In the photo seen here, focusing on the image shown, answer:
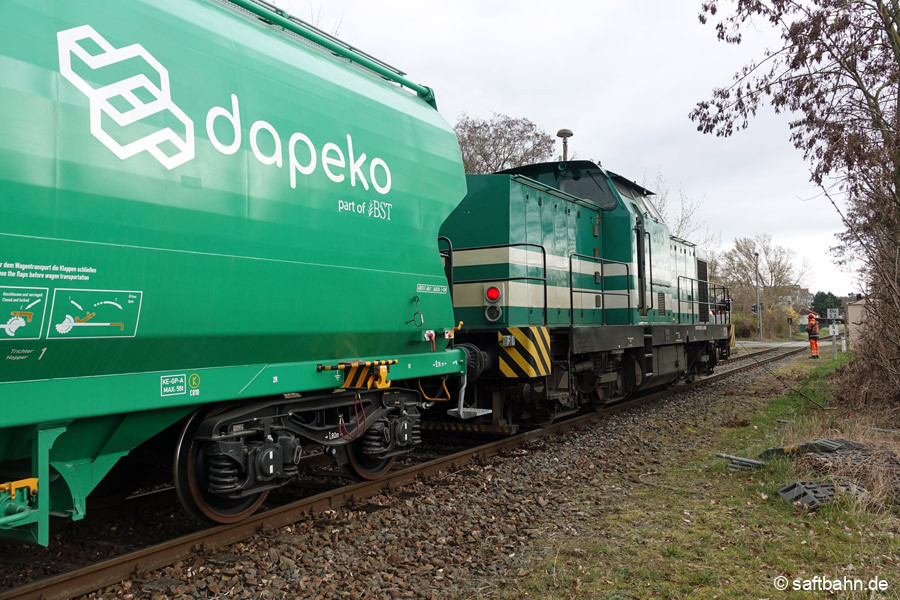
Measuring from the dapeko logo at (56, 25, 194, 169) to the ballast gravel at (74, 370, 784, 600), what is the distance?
7.98 feet

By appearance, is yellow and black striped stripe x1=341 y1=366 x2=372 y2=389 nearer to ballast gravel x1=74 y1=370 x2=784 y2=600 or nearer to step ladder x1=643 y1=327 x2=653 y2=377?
ballast gravel x1=74 y1=370 x2=784 y2=600

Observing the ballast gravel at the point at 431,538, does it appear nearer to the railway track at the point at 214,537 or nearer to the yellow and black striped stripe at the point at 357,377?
the railway track at the point at 214,537

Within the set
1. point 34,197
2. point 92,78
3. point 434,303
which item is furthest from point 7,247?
point 434,303

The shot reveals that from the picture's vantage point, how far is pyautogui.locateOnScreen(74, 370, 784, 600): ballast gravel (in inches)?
145

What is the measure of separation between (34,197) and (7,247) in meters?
0.26

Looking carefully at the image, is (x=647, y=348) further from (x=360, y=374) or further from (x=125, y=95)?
(x=125, y=95)

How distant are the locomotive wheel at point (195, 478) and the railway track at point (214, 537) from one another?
0.13 meters

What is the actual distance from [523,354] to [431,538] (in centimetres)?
301

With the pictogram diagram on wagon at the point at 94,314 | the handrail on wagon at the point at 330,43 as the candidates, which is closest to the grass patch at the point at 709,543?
the pictogram diagram on wagon at the point at 94,314

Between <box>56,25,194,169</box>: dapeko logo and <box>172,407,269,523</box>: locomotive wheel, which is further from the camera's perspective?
<box>172,407,269,523</box>: locomotive wheel

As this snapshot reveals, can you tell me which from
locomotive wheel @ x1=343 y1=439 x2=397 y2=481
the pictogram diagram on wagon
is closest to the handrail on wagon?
the pictogram diagram on wagon

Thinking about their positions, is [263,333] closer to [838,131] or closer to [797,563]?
[797,563]

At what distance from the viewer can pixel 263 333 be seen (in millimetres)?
4020

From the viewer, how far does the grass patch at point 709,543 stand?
12.2ft
